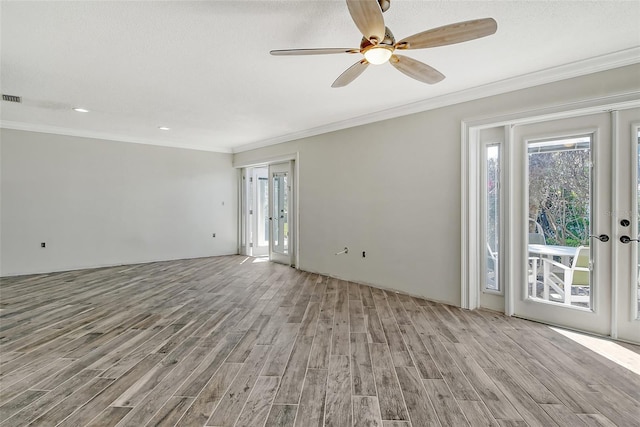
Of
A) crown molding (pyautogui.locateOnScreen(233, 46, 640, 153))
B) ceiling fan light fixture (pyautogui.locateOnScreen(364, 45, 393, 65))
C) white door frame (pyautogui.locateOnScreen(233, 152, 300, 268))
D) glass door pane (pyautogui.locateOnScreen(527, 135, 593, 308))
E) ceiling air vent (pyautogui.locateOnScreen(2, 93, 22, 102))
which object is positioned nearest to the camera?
ceiling fan light fixture (pyautogui.locateOnScreen(364, 45, 393, 65))

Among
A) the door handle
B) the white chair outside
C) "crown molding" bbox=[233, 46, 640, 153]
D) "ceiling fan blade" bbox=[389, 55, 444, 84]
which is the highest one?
"crown molding" bbox=[233, 46, 640, 153]

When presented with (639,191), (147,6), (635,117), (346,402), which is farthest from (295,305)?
(635,117)

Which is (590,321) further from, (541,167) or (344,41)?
(344,41)

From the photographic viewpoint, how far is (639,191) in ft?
8.78

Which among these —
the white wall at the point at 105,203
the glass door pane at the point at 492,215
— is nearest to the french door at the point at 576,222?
the glass door pane at the point at 492,215

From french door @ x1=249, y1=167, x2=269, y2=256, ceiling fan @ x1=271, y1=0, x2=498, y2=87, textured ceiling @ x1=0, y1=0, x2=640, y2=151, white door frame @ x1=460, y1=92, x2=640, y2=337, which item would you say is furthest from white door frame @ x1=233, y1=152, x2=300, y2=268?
ceiling fan @ x1=271, y1=0, x2=498, y2=87

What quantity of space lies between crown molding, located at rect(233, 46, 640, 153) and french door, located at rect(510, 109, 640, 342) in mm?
427

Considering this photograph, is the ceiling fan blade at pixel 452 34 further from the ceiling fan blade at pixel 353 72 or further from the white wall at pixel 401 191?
the white wall at pixel 401 191

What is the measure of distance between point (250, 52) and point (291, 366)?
2.61 m

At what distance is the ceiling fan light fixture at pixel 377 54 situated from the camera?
6.37ft

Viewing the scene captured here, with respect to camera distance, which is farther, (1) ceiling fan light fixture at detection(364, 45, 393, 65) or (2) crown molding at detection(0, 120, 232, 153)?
(2) crown molding at detection(0, 120, 232, 153)

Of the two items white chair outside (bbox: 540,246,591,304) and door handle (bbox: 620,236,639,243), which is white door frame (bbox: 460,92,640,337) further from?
door handle (bbox: 620,236,639,243)

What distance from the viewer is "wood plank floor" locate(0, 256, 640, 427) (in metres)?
1.78

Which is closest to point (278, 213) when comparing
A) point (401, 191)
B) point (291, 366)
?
point (401, 191)
